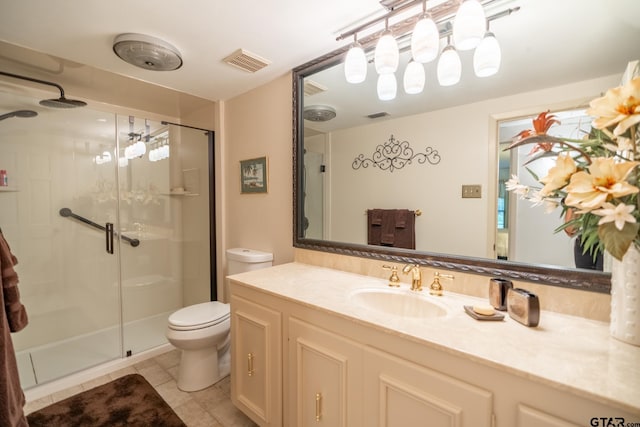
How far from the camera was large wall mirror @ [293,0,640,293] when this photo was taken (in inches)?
39.7

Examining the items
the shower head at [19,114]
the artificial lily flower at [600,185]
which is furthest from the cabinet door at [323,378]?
the shower head at [19,114]

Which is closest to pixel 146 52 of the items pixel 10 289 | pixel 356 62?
pixel 356 62

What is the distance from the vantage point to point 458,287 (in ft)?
4.13

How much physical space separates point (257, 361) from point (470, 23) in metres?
1.79

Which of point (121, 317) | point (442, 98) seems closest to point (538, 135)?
point (442, 98)

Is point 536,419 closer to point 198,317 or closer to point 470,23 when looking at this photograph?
point 470,23

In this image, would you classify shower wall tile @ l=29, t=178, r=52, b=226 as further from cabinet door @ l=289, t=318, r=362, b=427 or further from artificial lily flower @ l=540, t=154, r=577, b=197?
artificial lily flower @ l=540, t=154, r=577, b=197

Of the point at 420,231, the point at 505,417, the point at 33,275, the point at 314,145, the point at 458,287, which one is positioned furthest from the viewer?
the point at 33,275

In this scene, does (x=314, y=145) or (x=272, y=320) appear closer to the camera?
(x=272, y=320)

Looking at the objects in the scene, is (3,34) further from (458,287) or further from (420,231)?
(458,287)

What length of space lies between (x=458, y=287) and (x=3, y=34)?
8.83ft

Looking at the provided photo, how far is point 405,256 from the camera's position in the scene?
1.42m

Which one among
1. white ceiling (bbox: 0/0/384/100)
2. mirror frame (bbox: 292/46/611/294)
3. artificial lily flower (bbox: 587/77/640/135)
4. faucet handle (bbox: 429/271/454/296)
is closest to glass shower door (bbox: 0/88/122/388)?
white ceiling (bbox: 0/0/384/100)

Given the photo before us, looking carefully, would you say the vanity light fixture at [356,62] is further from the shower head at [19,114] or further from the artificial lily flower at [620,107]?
the shower head at [19,114]
